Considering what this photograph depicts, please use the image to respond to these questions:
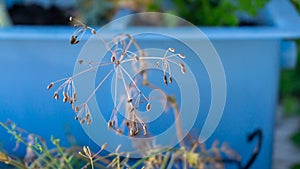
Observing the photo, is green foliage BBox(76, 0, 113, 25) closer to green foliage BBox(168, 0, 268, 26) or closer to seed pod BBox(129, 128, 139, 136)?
green foliage BBox(168, 0, 268, 26)

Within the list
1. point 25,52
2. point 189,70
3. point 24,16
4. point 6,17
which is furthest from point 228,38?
point 24,16

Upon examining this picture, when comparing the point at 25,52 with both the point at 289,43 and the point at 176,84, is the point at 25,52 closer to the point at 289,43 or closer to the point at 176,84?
the point at 176,84

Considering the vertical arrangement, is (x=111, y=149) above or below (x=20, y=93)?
below

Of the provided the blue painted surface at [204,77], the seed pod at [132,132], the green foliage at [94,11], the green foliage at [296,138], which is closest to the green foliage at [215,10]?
the blue painted surface at [204,77]

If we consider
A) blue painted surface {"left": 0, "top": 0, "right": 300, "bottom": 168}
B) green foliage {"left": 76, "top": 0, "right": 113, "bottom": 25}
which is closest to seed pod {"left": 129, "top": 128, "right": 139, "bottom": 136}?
blue painted surface {"left": 0, "top": 0, "right": 300, "bottom": 168}

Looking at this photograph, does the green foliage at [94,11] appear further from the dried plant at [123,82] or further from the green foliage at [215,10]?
the dried plant at [123,82]

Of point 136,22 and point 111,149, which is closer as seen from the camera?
point 111,149

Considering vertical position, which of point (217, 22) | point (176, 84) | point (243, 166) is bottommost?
point (243, 166)
